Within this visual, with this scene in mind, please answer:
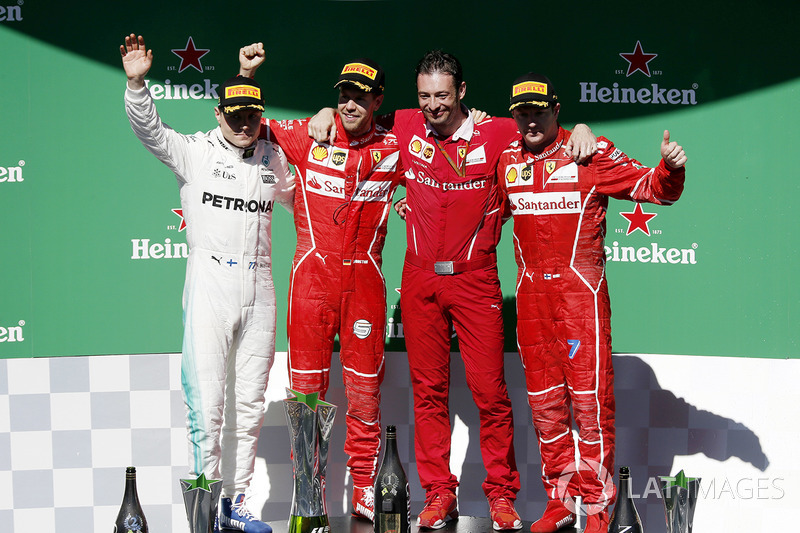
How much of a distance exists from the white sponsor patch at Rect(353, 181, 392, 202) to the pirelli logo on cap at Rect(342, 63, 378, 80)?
18.6 inches

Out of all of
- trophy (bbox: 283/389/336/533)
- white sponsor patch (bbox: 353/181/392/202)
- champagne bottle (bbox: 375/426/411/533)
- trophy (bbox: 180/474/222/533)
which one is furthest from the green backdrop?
trophy (bbox: 180/474/222/533)

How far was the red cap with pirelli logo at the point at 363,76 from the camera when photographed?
3.80m

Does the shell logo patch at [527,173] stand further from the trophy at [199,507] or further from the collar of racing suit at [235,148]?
the trophy at [199,507]

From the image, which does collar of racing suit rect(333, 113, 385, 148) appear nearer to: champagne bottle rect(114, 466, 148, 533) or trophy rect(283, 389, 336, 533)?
trophy rect(283, 389, 336, 533)

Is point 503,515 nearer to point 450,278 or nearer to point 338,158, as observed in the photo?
point 450,278

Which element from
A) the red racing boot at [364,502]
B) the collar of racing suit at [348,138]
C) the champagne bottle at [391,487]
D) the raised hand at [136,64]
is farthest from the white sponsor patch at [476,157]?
the red racing boot at [364,502]

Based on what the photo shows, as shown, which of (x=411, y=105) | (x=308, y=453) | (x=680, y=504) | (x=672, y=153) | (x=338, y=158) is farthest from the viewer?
(x=411, y=105)

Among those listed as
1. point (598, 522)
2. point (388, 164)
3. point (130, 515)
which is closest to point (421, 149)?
point (388, 164)

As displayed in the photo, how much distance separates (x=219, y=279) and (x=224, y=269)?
49 millimetres

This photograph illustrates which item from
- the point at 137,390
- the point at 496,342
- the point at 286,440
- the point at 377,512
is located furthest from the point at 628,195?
the point at 137,390

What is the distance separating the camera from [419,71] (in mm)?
3840

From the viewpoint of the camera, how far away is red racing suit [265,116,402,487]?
3.90 meters

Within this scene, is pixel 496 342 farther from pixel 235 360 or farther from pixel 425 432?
pixel 235 360

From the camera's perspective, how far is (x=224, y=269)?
3797 millimetres
